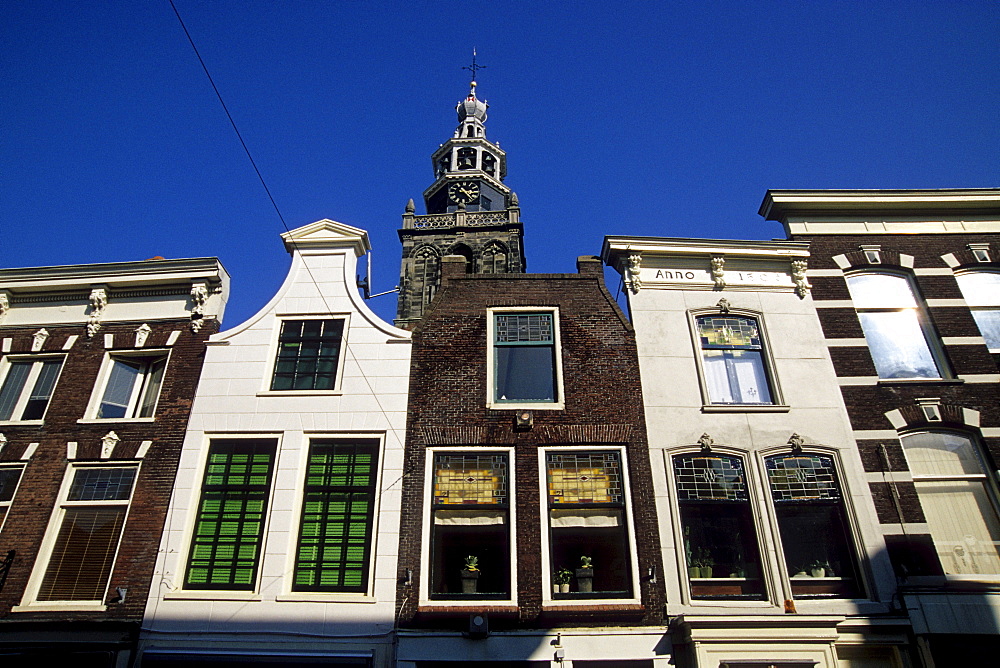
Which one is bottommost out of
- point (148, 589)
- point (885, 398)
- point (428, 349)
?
point (148, 589)

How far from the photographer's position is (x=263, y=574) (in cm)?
1135

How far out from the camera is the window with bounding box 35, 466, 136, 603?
11.8 metres

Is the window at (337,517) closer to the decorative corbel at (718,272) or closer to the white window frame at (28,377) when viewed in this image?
the white window frame at (28,377)

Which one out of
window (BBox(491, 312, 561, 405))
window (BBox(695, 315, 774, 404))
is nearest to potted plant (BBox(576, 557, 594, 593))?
window (BBox(491, 312, 561, 405))

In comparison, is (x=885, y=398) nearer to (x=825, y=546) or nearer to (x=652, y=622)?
(x=825, y=546)

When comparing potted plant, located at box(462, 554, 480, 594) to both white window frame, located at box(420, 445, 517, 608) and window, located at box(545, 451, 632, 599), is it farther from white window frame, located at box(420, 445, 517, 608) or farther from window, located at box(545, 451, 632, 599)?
window, located at box(545, 451, 632, 599)

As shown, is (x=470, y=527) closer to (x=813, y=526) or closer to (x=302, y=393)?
(x=302, y=393)

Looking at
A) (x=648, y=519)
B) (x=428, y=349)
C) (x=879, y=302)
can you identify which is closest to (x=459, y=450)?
(x=428, y=349)

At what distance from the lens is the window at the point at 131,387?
536 inches

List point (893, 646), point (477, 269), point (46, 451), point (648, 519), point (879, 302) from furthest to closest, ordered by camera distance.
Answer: point (477, 269) < point (879, 302) < point (46, 451) < point (648, 519) < point (893, 646)

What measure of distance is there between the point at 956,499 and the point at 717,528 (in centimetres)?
477

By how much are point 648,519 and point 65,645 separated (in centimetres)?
1033

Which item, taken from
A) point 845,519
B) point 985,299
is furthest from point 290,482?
point 985,299

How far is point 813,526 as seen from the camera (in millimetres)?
11961
